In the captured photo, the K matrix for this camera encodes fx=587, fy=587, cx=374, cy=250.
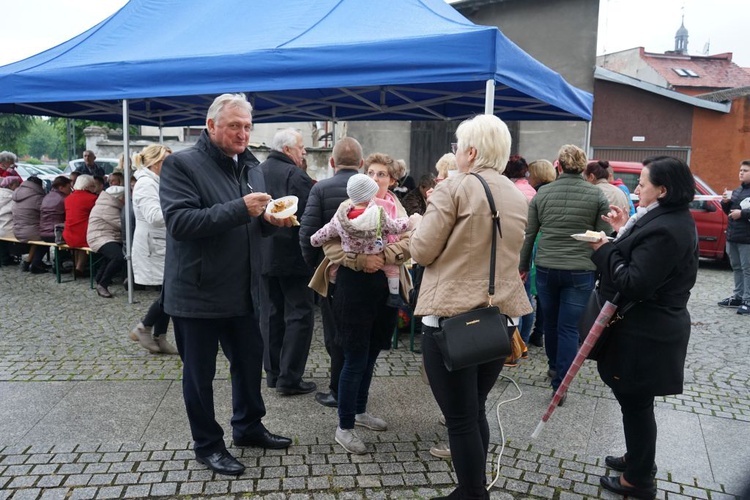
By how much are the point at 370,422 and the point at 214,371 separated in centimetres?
110

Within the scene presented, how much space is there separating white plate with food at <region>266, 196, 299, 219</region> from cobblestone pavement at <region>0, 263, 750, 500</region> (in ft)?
4.44

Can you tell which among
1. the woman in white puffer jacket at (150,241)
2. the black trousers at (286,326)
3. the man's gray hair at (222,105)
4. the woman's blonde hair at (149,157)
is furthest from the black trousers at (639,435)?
the woman's blonde hair at (149,157)

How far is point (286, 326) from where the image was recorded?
4180mm

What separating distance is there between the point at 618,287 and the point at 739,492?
5.43ft

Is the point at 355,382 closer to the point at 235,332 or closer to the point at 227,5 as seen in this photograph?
the point at 235,332

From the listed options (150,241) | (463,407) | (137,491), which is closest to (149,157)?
(150,241)

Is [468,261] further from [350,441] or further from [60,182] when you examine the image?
[60,182]

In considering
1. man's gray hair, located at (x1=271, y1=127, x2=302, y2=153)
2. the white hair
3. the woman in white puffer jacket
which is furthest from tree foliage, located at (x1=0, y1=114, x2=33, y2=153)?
man's gray hair, located at (x1=271, y1=127, x2=302, y2=153)

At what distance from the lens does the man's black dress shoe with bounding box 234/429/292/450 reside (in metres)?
3.33

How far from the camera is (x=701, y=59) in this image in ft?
118

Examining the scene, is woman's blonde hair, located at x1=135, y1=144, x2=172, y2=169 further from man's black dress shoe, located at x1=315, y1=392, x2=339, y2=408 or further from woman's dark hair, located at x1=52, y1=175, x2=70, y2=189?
woman's dark hair, located at x1=52, y1=175, x2=70, y2=189

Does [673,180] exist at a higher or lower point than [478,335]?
higher

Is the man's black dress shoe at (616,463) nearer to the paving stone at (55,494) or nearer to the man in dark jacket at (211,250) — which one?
the man in dark jacket at (211,250)

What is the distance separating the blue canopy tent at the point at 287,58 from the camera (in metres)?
4.65
